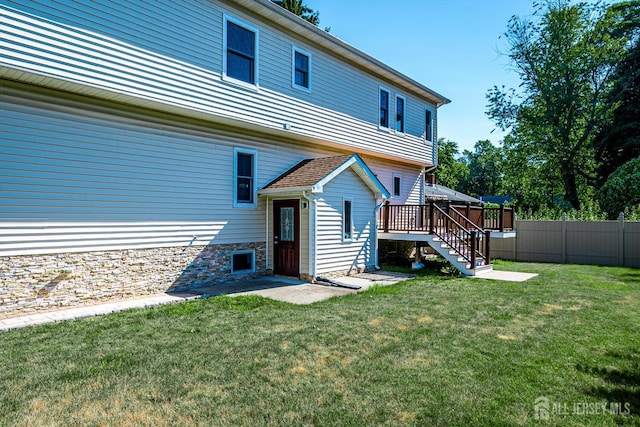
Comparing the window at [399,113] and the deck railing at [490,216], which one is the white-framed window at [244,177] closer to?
the window at [399,113]

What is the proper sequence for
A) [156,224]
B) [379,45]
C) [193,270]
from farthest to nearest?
[379,45] < [193,270] < [156,224]

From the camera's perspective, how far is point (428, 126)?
17375 millimetres

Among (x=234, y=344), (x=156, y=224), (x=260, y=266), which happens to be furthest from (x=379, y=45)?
(x=234, y=344)

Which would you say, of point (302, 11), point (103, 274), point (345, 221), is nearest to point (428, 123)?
point (345, 221)

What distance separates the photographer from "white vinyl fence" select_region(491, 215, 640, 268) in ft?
49.5

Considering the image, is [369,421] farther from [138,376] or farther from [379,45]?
[379,45]

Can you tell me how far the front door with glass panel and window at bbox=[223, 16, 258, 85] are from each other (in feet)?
11.2

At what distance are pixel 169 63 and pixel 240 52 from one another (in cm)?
208

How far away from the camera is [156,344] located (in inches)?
209

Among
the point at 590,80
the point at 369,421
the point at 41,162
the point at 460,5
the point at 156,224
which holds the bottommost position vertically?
the point at 369,421

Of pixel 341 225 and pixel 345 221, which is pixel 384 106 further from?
pixel 341 225

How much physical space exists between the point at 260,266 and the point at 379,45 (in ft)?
35.2

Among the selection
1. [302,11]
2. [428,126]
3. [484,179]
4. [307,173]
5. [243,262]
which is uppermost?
[302,11]

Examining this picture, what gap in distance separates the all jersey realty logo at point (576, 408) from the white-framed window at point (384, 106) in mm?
11829
